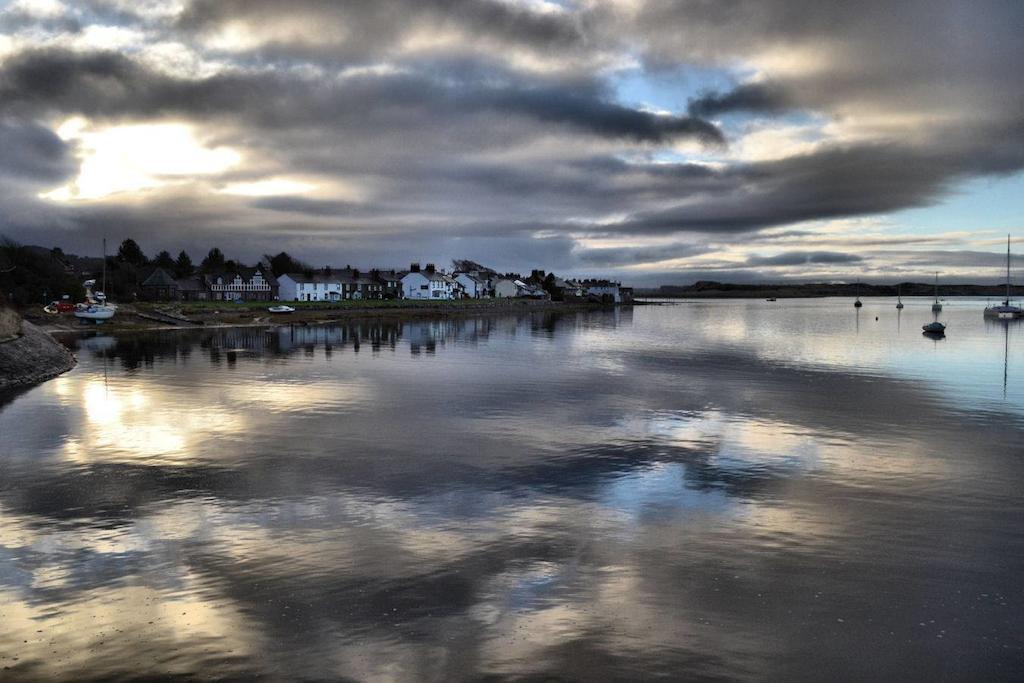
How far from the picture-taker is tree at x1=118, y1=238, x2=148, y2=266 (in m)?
194

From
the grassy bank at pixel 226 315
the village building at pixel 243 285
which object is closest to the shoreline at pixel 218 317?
the grassy bank at pixel 226 315

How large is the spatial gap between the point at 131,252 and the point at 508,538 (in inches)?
8193

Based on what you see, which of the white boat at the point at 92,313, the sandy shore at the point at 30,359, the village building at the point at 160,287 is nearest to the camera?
the sandy shore at the point at 30,359

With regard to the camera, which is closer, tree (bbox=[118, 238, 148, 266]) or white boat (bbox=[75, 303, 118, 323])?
white boat (bbox=[75, 303, 118, 323])

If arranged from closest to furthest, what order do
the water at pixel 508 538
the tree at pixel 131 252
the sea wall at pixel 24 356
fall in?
the water at pixel 508 538 < the sea wall at pixel 24 356 < the tree at pixel 131 252

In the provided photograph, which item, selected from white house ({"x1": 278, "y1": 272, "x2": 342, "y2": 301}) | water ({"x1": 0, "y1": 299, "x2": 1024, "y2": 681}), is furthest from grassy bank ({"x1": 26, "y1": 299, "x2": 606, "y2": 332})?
water ({"x1": 0, "y1": 299, "x2": 1024, "y2": 681})

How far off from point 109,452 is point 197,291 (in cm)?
15030

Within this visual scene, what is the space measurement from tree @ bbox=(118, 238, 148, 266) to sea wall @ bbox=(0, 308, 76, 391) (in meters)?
148

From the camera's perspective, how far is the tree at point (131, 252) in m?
194

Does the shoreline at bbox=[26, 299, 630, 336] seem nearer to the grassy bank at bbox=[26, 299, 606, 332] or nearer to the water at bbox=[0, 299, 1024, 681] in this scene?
the grassy bank at bbox=[26, 299, 606, 332]

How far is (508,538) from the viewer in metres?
18.5

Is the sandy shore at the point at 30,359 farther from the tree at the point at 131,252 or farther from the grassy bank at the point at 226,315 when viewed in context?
the tree at the point at 131,252

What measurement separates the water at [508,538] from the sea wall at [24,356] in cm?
757

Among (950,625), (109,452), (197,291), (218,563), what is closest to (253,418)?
(109,452)
